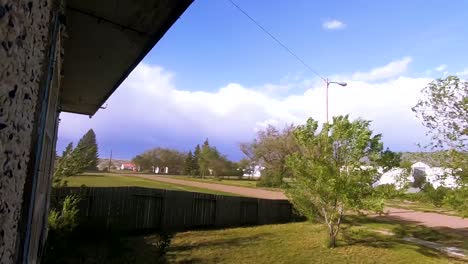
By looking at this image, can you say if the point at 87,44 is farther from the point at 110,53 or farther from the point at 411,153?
the point at 411,153

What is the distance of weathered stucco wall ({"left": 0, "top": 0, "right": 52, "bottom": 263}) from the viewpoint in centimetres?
89

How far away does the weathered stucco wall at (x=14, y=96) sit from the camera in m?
0.89

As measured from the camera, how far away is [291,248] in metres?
11.0

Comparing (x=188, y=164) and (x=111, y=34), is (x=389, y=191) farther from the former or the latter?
(x=188, y=164)

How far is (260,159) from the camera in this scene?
50906 millimetres

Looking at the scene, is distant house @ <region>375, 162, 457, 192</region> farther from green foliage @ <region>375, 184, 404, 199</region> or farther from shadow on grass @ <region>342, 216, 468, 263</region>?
shadow on grass @ <region>342, 216, 468, 263</region>

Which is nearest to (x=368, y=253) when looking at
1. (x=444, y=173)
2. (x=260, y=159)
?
(x=444, y=173)

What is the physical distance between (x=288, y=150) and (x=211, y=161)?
3124 centimetres

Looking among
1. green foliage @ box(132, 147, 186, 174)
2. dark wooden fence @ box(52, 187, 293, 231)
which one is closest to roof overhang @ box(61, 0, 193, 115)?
dark wooden fence @ box(52, 187, 293, 231)

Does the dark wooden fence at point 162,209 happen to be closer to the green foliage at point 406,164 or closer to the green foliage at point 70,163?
the green foliage at point 70,163

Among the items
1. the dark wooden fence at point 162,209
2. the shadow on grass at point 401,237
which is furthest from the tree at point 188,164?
the shadow on grass at point 401,237

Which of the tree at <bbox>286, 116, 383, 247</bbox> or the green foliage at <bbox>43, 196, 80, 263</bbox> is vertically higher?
the tree at <bbox>286, 116, 383, 247</bbox>

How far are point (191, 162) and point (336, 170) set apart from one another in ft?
252

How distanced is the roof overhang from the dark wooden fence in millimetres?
7426
